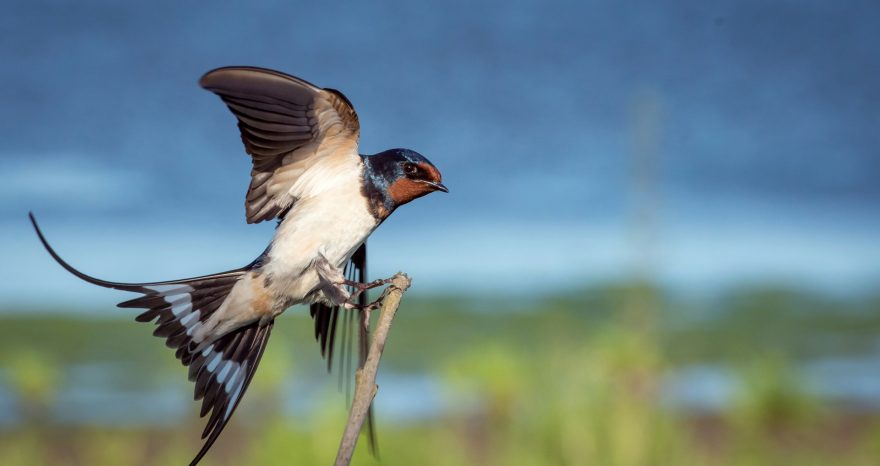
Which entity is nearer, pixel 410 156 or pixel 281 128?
pixel 281 128

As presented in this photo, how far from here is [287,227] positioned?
2.14 metres

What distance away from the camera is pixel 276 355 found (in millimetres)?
5598

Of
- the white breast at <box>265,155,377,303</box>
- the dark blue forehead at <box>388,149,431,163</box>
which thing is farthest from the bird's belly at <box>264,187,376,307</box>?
the dark blue forehead at <box>388,149,431,163</box>

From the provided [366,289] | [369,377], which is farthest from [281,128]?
[369,377]

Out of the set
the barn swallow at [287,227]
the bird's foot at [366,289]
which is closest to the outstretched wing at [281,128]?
the barn swallow at [287,227]

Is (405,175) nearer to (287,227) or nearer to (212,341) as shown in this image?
(287,227)

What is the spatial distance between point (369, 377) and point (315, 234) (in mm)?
374

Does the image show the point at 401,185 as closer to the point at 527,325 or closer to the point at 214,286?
the point at 214,286

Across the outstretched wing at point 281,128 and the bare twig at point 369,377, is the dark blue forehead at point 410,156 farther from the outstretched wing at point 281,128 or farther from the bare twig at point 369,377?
the bare twig at point 369,377

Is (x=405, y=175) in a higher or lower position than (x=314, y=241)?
higher

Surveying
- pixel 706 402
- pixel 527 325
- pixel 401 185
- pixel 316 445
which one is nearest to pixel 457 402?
pixel 316 445

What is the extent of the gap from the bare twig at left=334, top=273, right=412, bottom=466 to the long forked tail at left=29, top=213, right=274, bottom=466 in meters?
0.26

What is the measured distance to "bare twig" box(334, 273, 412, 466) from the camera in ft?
5.65

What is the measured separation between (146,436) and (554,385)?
4.39 meters
